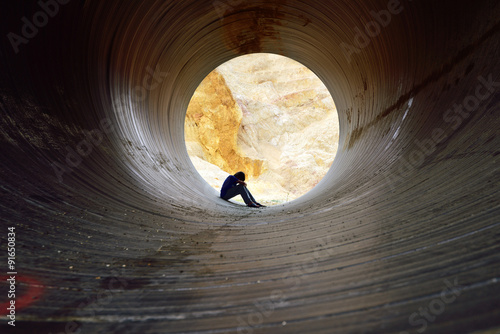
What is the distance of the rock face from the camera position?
65.7 feet

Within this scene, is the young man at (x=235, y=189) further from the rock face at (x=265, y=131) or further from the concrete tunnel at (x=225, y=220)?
the rock face at (x=265, y=131)

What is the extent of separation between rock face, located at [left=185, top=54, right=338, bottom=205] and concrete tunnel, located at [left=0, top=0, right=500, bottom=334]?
10482 millimetres

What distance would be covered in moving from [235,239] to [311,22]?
182 inches

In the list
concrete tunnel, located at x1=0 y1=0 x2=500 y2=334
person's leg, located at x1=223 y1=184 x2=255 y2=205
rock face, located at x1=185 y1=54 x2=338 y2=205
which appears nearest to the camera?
concrete tunnel, located at x1=0 y1=0 x2=500 y2=334

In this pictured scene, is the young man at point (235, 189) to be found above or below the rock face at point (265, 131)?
below

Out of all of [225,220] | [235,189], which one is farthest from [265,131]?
[225,220]

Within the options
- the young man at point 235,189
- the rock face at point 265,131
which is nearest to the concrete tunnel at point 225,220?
the young man at point 235,189

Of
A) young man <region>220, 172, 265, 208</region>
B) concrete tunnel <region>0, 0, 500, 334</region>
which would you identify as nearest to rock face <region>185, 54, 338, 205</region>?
young man <region>220, 172, 265, 208</region>

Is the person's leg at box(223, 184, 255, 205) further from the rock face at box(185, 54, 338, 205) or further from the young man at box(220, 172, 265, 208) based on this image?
the rock face at box(185, 54, 338, 205)

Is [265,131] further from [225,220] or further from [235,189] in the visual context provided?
[225,220]

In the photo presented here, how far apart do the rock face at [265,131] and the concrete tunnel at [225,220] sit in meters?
10.5

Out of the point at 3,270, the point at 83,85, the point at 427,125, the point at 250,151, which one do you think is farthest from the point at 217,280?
the point at 250,151

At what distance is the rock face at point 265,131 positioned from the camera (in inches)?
789

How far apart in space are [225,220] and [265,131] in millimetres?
22921
